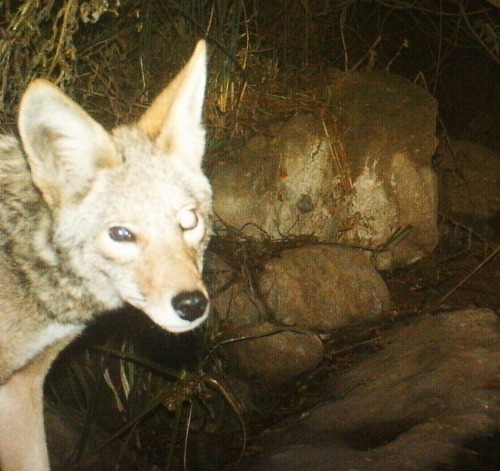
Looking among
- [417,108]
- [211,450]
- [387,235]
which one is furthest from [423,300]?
[211,450]

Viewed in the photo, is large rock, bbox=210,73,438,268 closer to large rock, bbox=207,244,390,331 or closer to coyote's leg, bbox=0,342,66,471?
large rock, bbox=207,244,390,331

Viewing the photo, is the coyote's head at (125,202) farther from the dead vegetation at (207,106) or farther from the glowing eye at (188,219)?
the dead vegetation at (207,106)

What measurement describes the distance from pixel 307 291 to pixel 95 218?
2913 mm

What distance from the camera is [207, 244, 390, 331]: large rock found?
5.21m

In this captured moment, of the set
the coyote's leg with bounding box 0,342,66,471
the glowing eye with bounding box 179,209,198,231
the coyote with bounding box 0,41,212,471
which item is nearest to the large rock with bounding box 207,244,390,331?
the coyote's leg with bounding box 0,342,66,471

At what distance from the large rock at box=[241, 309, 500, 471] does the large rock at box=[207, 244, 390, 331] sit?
710 millimetres

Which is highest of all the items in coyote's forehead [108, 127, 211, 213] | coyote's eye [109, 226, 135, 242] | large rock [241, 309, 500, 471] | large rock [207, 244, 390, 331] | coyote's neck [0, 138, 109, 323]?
coyote's forehead [108, 127, 211, 213]

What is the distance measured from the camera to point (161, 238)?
104 inches

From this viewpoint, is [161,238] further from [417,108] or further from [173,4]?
[417,108]

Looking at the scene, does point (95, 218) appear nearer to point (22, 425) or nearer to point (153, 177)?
point (153, 177)

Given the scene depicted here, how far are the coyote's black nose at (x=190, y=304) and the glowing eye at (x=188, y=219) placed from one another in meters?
0.36

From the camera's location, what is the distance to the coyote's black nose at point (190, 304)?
254cm

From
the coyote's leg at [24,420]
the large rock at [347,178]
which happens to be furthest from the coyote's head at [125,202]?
the large rock at [347,178]

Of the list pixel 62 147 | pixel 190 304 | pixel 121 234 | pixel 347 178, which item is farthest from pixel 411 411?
pixel 347 178
